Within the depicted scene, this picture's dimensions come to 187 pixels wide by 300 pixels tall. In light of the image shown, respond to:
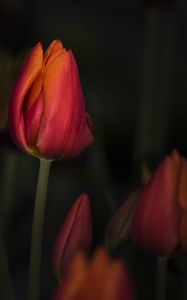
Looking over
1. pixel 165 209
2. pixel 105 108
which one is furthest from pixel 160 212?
pixel 105 108

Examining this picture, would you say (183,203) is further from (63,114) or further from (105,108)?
(105,108)

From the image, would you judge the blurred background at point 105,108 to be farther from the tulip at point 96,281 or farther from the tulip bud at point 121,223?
the tulip at point 96,281

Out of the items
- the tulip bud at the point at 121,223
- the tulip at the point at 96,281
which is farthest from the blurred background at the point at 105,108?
the tulip at the point at 96,281

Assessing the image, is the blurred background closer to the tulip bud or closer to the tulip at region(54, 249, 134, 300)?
the tulip bud

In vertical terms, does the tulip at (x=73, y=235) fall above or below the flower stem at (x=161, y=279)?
above

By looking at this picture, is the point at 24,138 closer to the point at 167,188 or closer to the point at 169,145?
the point at 167,188

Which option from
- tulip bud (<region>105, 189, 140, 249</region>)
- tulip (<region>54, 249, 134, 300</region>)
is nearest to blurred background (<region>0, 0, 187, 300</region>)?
tulip bud (<region>105, 189, 140, 249</region>)

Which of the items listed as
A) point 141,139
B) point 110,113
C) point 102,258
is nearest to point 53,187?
point 141,139
